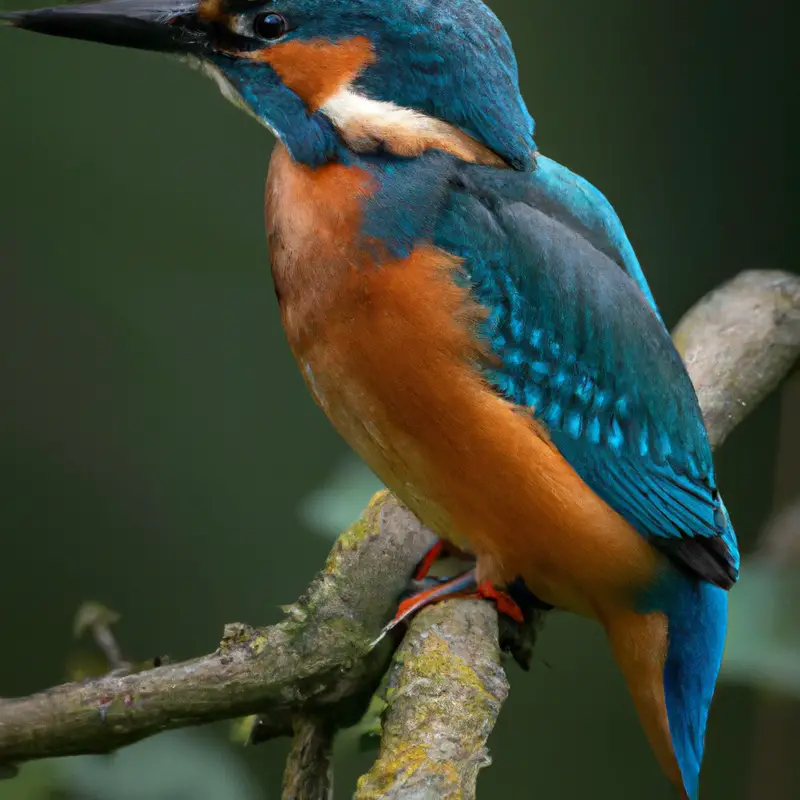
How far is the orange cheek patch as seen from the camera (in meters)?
1.00

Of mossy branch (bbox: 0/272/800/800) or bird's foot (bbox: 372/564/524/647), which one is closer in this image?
mossy branch (bbox: 0/272/800/800)

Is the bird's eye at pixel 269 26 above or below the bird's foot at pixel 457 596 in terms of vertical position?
above

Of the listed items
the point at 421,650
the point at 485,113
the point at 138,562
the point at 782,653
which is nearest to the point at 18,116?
the point at 138,562

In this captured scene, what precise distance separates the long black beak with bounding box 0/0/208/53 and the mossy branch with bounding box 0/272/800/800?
1.88 ft

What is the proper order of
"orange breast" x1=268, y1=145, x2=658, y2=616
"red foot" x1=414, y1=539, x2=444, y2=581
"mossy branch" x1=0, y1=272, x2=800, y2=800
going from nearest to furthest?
"mossy branch" x1=0, y1=272, x2=800, y2=800 < "orange breast" x1=268, y1=145, x2=658, y2=616 < "red foot" x1=414, y1=539, x2=444, y2=581

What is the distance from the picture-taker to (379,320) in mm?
990

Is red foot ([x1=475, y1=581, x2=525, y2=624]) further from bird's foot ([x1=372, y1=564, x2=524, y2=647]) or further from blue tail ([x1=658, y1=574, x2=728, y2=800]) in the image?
blue tail ([x1=658, y1=574, x2=728, y2=800])

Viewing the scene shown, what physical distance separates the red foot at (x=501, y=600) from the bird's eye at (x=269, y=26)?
611 millimetres

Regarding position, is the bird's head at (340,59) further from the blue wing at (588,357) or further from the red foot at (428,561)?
the red foot at (428,561)

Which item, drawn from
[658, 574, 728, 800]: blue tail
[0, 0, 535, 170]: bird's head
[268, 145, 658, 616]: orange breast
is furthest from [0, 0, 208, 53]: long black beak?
[658, 574, 728, 800]: blue tail

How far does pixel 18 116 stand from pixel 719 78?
1255mm

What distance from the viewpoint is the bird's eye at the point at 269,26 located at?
3.28ft

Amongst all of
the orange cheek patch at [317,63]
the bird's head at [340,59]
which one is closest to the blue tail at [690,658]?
the bird's head at [340,59]

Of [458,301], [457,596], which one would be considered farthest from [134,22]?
[457,596]
